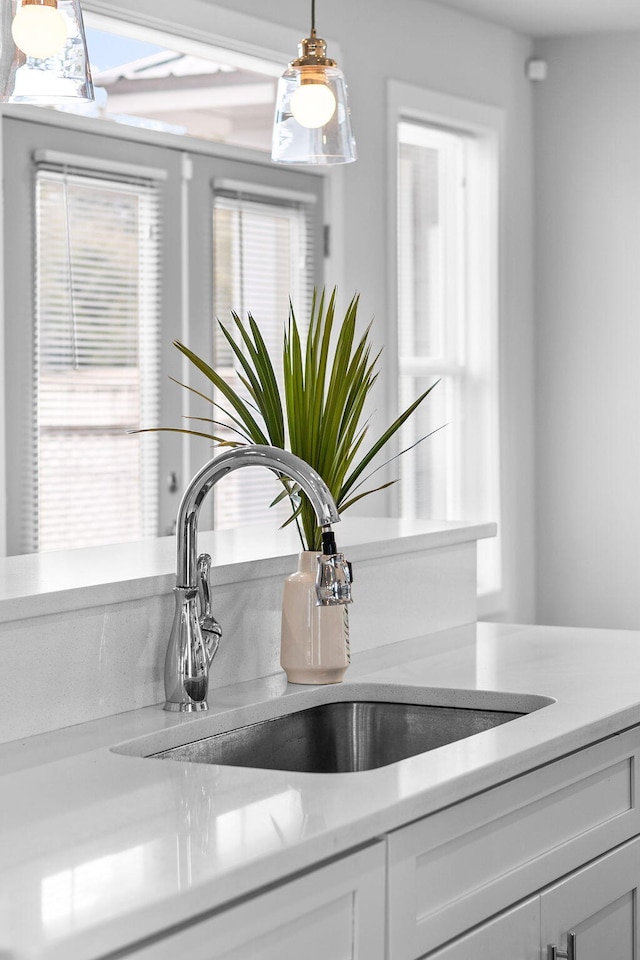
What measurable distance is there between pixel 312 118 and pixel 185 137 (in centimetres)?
186

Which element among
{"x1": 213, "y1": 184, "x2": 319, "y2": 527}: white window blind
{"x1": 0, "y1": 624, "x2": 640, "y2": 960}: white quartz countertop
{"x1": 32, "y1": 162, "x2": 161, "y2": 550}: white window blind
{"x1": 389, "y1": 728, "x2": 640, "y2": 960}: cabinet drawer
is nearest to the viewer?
{"x1": 0, "y1": 624, "x2": 640, "y2": 960}: white quartz countertop

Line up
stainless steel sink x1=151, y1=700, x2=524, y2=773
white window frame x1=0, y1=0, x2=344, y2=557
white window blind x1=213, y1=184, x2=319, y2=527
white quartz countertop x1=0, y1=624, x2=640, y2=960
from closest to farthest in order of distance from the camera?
1. white quartz countertop x1=0, y1=624, x2=640, y2=960
2. stainless steel sink x1=151, y1=700, x2=524, y2=773
3. white window frame x1=0, y1=0, x2=344, y2=557
4. white window blind x1=213, y1=184, x2=319, y2=527

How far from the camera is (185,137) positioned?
3.94 metres

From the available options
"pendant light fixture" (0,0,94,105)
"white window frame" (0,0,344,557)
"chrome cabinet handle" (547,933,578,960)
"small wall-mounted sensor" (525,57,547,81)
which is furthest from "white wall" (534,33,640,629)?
"pendant light fixture" (0,0,94,105)

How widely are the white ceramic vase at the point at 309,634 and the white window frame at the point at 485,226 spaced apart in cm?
270

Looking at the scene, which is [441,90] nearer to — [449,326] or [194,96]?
[449,326]

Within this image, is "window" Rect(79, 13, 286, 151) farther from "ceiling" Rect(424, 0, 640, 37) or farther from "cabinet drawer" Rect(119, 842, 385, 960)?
"cabinet drawer" Rect(119, 842, 385, 960)

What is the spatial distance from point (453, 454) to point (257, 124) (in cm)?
190

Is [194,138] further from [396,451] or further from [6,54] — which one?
[6,54]

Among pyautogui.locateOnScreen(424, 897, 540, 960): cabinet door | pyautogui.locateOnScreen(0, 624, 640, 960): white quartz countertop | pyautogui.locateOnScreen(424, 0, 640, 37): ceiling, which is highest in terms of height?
pyautogui.locateOnScreen(424, 0, 640, 37): ceiling

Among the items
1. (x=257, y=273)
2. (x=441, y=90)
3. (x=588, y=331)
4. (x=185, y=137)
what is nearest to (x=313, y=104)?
(x=185, y=137)

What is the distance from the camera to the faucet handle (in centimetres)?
178

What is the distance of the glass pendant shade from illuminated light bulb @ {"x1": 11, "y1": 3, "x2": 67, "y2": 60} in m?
0.65

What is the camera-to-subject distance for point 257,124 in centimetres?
593
